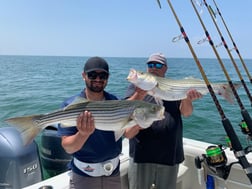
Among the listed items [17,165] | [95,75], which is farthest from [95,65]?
[17,165]

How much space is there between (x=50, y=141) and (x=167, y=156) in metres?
2.04

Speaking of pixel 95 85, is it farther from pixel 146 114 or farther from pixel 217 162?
pixel 217 162

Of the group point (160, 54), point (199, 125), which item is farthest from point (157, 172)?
point (199, 125)

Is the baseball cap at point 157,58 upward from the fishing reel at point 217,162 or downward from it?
upward

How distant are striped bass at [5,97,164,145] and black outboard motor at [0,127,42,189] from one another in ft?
4.72

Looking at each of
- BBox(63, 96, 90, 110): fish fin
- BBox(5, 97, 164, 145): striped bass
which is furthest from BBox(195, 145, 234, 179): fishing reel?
BBox(63, 96, 90, 110): fish fin

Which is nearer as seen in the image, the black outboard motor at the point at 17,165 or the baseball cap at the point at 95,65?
the baseball cap at the point at 95,65

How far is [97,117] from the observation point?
89.0 inches

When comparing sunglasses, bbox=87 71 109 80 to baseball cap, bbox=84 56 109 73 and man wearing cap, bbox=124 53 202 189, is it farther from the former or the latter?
man wearing cap, bbox=124 53 202 189

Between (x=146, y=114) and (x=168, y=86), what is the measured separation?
0.82 meters

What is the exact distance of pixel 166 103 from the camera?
3.19 m

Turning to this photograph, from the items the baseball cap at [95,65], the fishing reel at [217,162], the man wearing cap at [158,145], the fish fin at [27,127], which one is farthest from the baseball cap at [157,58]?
the fish fin at [27,127]

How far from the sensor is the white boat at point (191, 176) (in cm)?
305

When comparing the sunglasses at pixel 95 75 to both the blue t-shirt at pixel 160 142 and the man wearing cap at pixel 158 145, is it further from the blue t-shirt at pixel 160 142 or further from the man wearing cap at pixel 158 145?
the blue t-shirt at pixel 160 142
